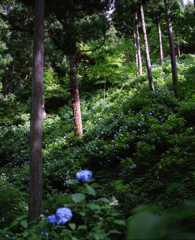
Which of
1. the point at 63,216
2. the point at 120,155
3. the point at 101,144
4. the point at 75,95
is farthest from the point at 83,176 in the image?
the point at 75,95

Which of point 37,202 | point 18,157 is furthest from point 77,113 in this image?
point 37,202

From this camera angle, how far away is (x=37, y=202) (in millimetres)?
4477

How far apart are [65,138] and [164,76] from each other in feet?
23.6

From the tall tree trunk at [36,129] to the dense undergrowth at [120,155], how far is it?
37cm

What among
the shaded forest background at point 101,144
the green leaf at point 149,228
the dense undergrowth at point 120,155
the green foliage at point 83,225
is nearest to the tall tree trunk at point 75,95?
the shaded forest background at point 101,144

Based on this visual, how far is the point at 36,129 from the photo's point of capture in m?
4.73

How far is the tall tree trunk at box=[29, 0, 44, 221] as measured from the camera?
4.49 metres

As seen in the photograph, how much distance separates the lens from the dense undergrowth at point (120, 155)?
4.45m

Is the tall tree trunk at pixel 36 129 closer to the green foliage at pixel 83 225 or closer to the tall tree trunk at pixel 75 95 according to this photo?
the green foliage at pixel 83 225

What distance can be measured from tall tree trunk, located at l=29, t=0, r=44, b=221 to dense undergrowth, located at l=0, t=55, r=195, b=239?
1.22 feet

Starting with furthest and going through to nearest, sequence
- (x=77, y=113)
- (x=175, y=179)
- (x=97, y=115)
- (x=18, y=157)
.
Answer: (x=97, y=115) → (x=18, y=157) → (x=77, y=113) → (x=175, y=179)

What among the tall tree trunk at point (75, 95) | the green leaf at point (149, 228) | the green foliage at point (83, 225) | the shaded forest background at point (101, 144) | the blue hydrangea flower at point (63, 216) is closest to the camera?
the green leaf at point (149, 228)

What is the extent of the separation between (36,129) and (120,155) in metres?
3.32

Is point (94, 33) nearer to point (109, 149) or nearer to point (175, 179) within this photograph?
point (109, 149)
